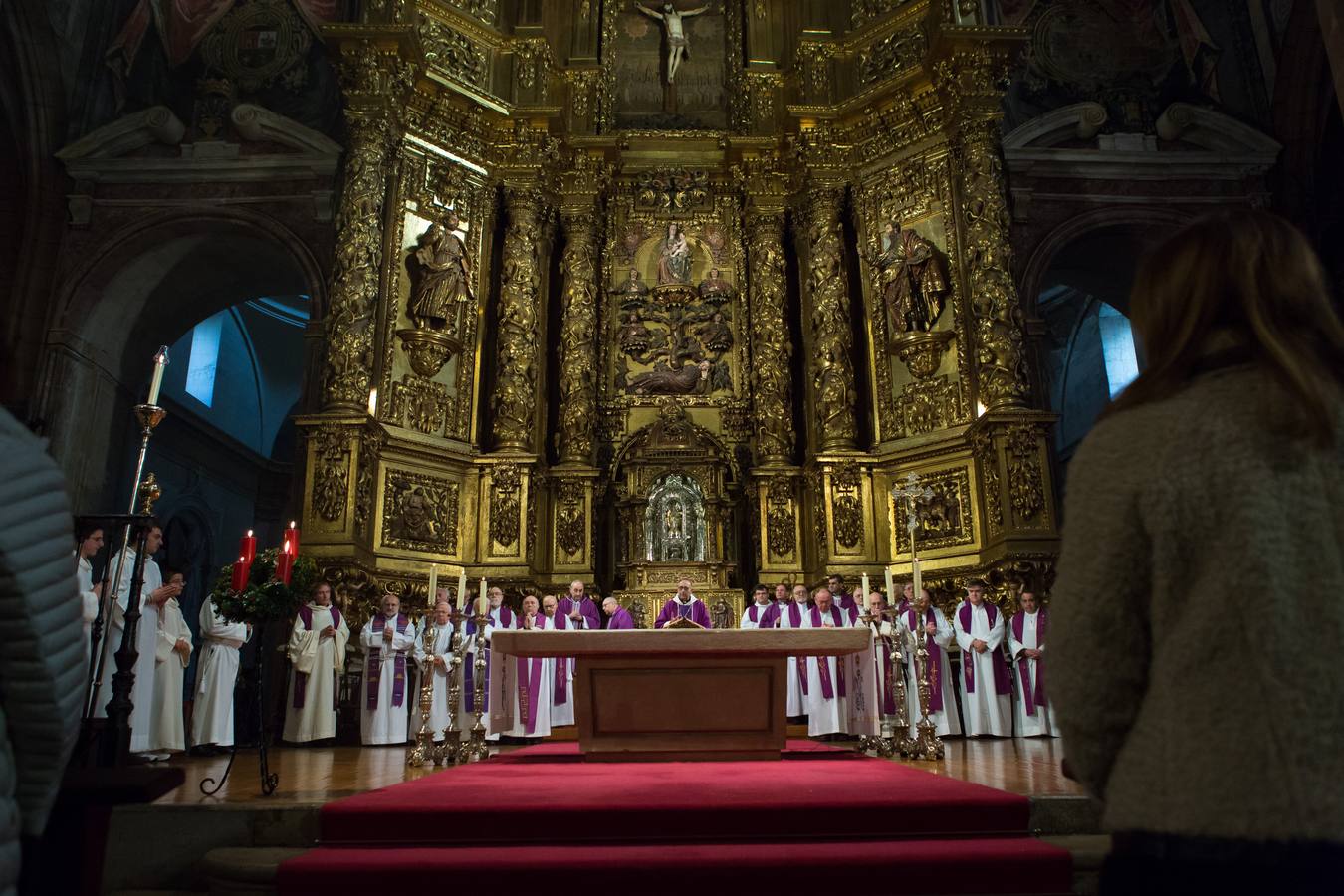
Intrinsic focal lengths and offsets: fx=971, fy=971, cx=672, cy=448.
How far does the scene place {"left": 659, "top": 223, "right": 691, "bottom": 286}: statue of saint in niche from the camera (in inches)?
591

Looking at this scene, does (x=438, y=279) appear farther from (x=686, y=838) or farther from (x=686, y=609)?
(x=686, y=838)

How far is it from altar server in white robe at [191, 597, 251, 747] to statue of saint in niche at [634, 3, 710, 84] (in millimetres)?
11035

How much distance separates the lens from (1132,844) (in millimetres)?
1505

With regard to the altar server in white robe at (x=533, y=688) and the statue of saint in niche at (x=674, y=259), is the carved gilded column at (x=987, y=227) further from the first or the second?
the altar server in white robe at (x=533, y=688)

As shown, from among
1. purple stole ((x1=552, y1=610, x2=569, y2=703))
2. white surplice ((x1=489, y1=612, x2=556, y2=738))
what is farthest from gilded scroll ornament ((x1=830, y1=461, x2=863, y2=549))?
white surplice ((x1=489, y1=612, x2=556, y2=738))

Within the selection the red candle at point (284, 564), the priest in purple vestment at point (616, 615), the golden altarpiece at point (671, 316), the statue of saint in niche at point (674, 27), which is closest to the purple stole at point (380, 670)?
the golden altarpiece at point (671, 316)

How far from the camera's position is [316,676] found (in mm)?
10984

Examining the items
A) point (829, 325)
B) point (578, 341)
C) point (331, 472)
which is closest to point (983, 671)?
point (829, 325)

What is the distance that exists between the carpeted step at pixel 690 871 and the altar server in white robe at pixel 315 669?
23.4 feet

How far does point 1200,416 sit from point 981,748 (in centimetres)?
829

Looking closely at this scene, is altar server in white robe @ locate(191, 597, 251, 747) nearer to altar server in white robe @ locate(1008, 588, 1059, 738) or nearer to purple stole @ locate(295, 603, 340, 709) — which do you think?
purple stole @ locate(295, 603, 340, 709)

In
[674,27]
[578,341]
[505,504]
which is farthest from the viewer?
[674,27]

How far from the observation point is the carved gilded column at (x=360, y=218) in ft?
39.7

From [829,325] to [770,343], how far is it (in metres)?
0.95
